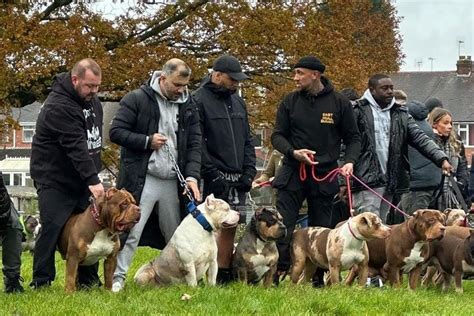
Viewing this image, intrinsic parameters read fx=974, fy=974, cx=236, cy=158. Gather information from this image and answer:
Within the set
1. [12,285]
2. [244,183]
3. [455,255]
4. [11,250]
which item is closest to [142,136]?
[244,183]

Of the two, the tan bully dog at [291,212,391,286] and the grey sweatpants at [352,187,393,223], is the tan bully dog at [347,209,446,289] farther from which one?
the grey sweatpants at [352,187,393,223]

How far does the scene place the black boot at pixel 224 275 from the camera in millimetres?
10547

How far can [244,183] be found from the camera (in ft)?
35.2

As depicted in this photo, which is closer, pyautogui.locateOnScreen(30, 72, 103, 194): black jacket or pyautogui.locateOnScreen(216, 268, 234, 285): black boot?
pyautogui.locateOnScreen(30, 72, 103, 194): black jacket

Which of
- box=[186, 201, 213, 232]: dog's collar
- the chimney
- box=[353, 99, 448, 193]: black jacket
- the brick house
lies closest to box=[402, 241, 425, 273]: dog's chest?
box=[353, 99, 448, 193]: black jacket

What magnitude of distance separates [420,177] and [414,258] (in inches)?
95.4

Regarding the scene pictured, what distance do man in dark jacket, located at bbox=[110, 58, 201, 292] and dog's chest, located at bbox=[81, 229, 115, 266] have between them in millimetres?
704

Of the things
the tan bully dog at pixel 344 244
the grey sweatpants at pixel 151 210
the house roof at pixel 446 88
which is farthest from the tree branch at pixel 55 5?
the house roof at pixel 446 88

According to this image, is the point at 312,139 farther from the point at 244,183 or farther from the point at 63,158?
the point at 63,158

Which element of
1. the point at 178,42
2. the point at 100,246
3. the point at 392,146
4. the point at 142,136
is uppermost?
the point at 178,42

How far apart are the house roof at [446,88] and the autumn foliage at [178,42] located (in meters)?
38.6

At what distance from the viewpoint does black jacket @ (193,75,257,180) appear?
10570mm

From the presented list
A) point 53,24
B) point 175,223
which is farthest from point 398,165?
point 53,24

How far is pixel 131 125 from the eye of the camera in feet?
33.2
